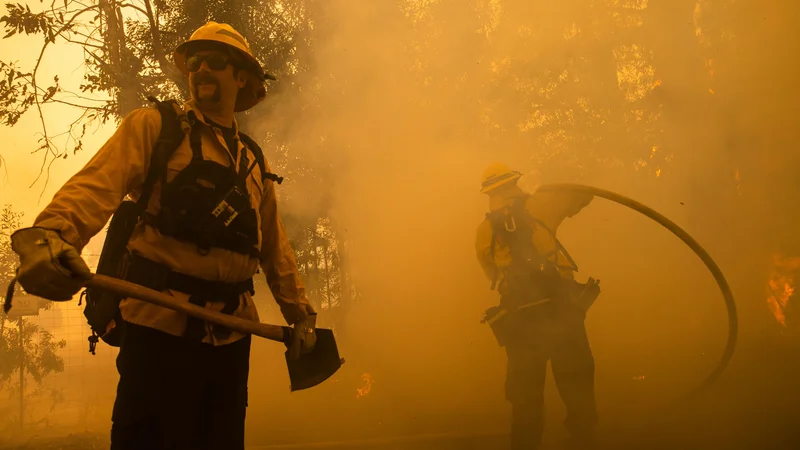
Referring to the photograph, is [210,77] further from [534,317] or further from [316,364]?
[534,317]

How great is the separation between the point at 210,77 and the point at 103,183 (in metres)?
0.63

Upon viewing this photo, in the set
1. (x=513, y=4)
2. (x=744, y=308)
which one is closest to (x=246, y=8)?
(x=513, y=4)

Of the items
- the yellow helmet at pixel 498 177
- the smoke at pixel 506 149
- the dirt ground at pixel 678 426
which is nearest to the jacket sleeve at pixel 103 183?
the yellow helmet at pixel 498 177

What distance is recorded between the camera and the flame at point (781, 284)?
22.0 feet

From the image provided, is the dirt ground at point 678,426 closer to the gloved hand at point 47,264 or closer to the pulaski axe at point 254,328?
the pulaski axe at point 254,328

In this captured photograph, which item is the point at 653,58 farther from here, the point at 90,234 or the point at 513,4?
the point at 90,234

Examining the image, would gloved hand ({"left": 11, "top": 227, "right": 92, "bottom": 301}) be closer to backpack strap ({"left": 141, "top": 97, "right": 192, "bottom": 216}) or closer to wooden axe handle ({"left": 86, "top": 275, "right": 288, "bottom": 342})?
wooden axe handle ({"left": 86, "top": 275, "right": 288, "bottom": 342})

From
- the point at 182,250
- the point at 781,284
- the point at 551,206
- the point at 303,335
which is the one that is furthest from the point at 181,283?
the point at 781,284

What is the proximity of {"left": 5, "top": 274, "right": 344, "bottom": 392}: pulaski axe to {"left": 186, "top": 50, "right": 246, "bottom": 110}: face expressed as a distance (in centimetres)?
76

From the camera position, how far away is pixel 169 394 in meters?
1.94

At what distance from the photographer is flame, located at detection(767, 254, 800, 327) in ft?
22.0

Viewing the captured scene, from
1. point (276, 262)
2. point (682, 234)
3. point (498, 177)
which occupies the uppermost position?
point (498, 177)

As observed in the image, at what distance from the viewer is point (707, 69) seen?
7223 millimetres

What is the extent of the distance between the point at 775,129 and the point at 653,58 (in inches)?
59.5
